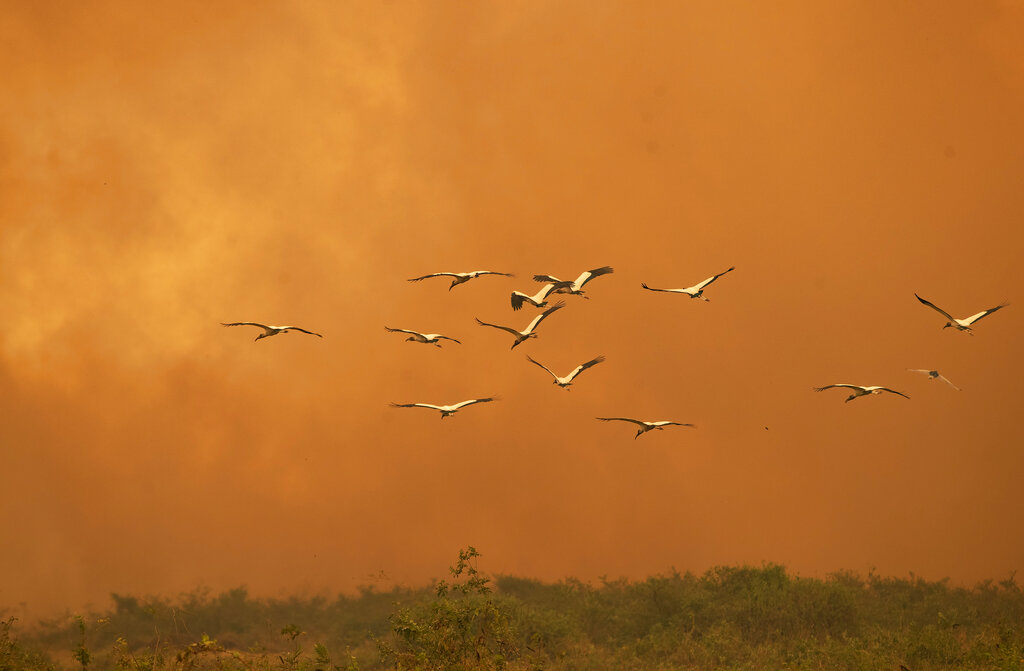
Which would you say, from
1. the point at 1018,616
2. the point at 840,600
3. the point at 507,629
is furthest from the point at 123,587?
the point at 1018,616

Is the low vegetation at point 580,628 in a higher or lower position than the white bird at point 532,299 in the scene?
lower

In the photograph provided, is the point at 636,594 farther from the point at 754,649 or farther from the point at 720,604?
the point at 754,649

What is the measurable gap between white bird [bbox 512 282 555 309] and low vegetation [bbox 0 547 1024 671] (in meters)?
4.27

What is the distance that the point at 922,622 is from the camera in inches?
874

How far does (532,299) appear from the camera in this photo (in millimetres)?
15414

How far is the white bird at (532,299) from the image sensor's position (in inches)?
593

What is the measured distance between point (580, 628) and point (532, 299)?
10.6 metres

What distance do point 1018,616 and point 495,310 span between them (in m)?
22.5

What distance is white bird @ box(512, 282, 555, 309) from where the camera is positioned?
1506 centimetres

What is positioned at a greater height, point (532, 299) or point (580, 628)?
point (532, 299)

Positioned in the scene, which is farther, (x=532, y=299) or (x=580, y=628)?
(x=580, y=628)

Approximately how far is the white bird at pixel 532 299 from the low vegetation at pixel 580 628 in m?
4.27

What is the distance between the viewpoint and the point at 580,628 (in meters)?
22.3

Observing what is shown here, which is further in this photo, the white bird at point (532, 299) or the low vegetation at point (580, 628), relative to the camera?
the low vegetation at point (580, 628)
